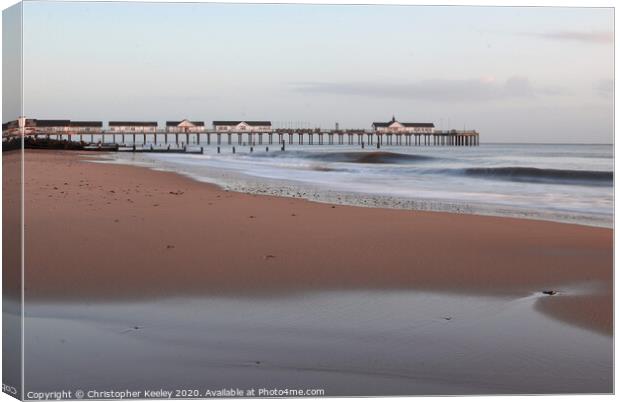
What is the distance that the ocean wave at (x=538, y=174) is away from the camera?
40.5 feet

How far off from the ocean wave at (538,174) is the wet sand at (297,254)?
501 cm

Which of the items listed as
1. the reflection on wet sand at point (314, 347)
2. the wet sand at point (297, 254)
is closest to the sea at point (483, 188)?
the wet sand at point (297, 254)

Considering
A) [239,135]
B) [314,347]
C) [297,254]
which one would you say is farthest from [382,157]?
[314,347]

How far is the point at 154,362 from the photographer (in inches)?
146

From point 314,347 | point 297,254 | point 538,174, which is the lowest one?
point 314,347

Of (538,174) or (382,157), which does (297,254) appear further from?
(382,157)

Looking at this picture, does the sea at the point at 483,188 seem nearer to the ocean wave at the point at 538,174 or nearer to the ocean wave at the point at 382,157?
the ocean wave at the point at 538,174

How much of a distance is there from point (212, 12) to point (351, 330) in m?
1.82

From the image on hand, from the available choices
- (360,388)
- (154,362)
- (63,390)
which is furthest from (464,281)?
(63,390)

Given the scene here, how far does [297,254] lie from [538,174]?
A: 31.9 ft

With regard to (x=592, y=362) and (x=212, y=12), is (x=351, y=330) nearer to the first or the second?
(x=592, y=362)

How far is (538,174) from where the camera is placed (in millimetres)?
14484

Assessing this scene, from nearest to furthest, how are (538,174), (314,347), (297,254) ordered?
(314,347) < (297,254) < (538,174)

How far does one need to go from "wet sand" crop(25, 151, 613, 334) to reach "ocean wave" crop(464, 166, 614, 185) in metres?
5.01
